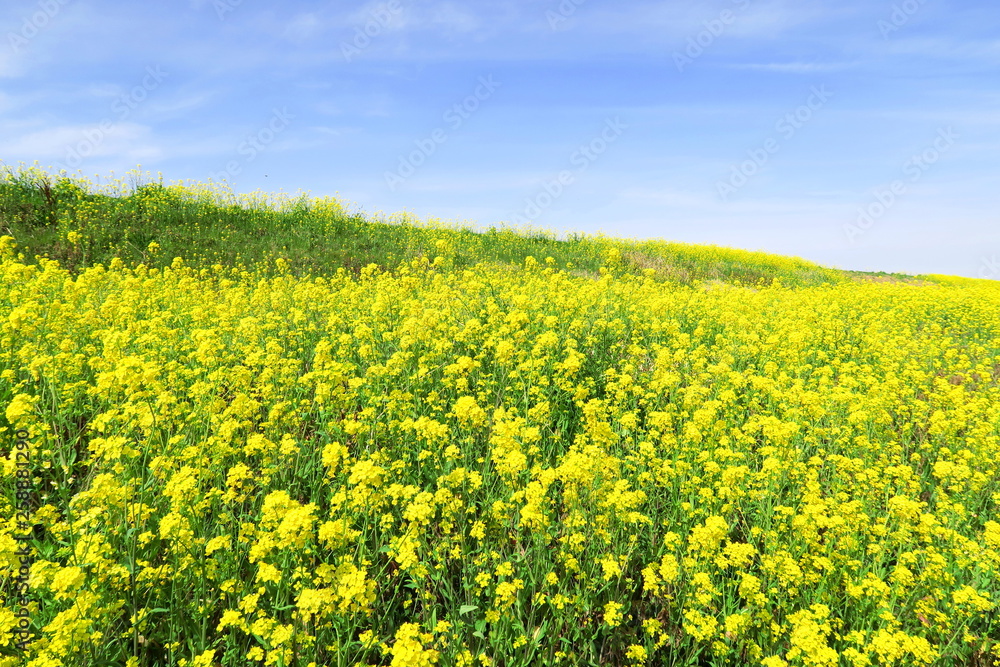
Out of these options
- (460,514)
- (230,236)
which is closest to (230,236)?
(230,236)

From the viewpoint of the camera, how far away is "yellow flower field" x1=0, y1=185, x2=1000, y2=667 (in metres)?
2.46

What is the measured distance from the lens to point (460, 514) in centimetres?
320

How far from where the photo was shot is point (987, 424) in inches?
202

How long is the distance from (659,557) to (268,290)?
324 inches

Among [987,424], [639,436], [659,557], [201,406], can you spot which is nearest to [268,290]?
[201,406]

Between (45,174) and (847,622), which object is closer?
(847,622)

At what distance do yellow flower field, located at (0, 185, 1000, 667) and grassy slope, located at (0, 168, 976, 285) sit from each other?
21.9ft

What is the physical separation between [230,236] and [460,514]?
14.9 metres

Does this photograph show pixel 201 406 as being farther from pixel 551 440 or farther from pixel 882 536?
pixel 882 536

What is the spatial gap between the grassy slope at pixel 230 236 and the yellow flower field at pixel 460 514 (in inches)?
263

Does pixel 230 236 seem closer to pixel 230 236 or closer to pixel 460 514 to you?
pixel 230 236

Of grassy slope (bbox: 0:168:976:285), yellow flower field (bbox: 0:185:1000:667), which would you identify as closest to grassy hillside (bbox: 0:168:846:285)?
grassy slope (bbox: 0:168:976:285)

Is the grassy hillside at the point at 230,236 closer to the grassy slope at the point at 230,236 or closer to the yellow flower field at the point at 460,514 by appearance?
the grassy slope at the point at 230,236

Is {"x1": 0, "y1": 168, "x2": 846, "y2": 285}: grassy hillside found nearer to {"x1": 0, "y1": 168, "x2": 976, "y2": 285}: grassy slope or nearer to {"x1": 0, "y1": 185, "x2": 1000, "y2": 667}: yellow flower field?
{"x1": 0, "y1": 168, "x2": 976, "y2": 285}: grassy slope
